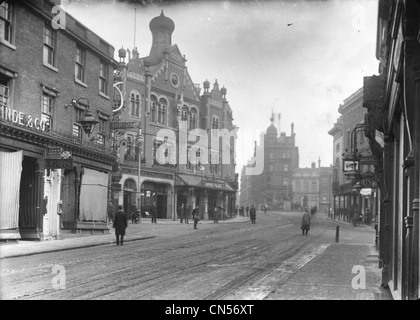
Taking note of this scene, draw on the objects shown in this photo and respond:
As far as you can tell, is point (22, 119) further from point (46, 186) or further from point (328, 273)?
point (328, 273)

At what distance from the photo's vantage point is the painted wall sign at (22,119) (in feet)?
57.4

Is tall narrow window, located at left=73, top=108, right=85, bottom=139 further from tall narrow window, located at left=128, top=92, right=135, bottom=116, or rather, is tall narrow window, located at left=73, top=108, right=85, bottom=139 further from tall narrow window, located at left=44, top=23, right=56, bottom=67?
tall narrow window, located at left=128, top=92, right=135, bottom=116

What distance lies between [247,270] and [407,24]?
824 centimetres

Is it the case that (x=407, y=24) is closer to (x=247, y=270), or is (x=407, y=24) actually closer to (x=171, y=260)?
(x=247, y=270)

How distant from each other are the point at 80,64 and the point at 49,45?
9.05 ft

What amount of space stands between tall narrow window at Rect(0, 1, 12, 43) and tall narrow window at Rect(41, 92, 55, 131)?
3226 millimetres

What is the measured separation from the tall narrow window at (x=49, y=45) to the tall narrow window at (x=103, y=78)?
4.40 meters

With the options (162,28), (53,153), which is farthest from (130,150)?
(162,28)

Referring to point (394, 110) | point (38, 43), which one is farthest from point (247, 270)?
point (38, 43)

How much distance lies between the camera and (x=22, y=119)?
18297 mm

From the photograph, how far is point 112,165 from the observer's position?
2727 centimetres

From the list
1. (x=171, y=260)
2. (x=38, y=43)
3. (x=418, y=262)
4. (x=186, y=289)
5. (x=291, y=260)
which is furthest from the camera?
(x=38, y=43)

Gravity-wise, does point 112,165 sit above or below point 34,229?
above
